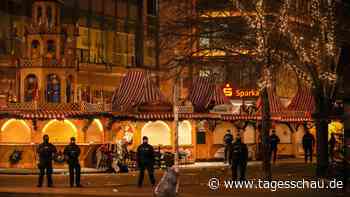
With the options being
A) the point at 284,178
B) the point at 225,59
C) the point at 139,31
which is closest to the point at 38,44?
the point at 225,59

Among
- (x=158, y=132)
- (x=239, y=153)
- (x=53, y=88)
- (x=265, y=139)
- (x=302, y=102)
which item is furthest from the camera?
(x=302, y=102)

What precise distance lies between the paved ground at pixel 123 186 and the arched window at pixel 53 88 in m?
7.33

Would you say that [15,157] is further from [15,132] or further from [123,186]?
[123,186]

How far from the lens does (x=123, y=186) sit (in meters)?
30.7

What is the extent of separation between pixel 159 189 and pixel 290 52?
13.9 metres

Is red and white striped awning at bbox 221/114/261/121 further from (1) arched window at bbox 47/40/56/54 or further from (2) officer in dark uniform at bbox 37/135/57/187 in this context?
(2) officer in dark uniform at bbox 37/135/57/187

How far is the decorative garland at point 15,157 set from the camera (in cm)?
4291

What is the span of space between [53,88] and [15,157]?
456cm

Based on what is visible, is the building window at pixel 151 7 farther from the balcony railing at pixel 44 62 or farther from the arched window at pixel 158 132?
the balcony railing at pixel 44 62

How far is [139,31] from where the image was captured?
72562 millimetres

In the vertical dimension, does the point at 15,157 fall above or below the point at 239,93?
below

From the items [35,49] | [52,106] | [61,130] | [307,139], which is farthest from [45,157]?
[307,139]

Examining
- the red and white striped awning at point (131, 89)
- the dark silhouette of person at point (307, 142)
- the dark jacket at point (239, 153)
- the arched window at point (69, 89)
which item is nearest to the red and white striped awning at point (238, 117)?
the dark silhouette of person at point (307, 142)

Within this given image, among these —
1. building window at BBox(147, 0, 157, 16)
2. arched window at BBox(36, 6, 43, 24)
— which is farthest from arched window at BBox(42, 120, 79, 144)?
building window at BBox(147, 0, 157, 16)
